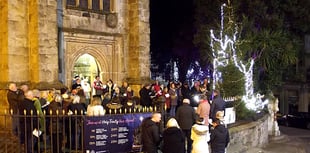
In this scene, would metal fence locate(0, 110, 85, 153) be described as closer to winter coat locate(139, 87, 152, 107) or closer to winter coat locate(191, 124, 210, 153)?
winter coat locate(191, 124, 210, 153)

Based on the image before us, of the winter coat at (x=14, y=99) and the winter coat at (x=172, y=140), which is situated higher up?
the winter coat at (x=14, y=99)

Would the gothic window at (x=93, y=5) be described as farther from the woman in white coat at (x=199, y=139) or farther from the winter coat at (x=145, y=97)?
the woman in white coat at (x=199, y=139)

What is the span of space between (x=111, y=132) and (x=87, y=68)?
1094 cm

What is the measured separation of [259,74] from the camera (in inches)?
963

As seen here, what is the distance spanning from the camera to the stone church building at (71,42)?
15.6 m

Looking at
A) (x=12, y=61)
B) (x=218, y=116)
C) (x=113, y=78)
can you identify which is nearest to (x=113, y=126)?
(x=218, y=116)

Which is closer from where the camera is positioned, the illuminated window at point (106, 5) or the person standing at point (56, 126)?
the person standing at point (56, 126)

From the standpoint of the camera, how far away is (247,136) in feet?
50.8

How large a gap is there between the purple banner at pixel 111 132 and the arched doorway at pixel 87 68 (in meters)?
9.82

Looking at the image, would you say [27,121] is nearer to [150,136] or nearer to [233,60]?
[150,136]

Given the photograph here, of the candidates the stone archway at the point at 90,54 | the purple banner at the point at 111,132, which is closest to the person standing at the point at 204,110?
the purple banner at the point at 111,132

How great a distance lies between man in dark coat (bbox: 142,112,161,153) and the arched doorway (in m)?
10.8

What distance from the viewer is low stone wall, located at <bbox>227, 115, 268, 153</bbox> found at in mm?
14141

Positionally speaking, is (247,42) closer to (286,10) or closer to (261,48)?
(261,48)
